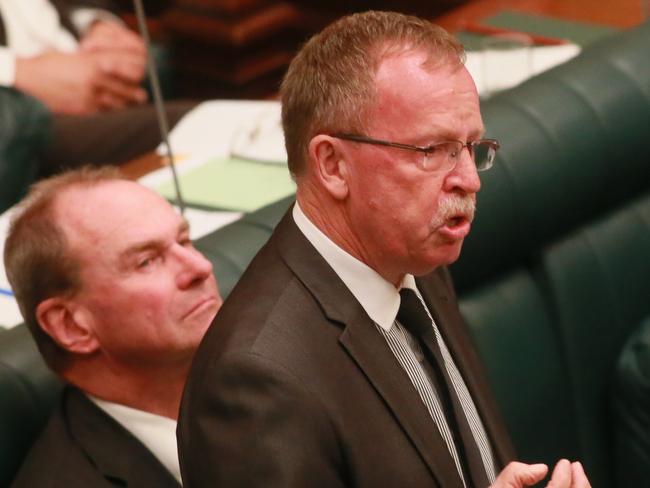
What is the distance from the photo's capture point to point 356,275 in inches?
52.9

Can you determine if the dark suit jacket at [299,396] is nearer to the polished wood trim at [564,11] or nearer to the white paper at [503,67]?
the white paper at [503,67]

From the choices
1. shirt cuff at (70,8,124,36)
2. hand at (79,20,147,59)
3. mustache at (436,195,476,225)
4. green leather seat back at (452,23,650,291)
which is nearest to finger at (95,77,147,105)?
hand at (79,20,147,59)

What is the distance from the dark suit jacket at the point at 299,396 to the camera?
123 centimetres

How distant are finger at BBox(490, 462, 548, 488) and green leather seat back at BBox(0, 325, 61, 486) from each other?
75 cm

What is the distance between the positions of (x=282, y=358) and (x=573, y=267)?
1.25 metres

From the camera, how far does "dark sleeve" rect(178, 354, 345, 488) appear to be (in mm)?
1222

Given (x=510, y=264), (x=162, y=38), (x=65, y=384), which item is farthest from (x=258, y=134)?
(x=162, y=38)

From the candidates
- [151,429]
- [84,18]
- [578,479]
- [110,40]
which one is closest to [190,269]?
[151,429]

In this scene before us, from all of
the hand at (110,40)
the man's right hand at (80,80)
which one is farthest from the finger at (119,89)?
the hand at (110,40)

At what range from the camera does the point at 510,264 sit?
231cm

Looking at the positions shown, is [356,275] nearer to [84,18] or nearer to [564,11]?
[84,18]

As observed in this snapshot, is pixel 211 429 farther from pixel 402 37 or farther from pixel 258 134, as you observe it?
pixel 258 134

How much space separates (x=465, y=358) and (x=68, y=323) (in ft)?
1.86

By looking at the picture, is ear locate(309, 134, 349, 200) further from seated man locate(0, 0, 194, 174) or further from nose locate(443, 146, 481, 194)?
seated man locate(0, 0, 194, 174)
